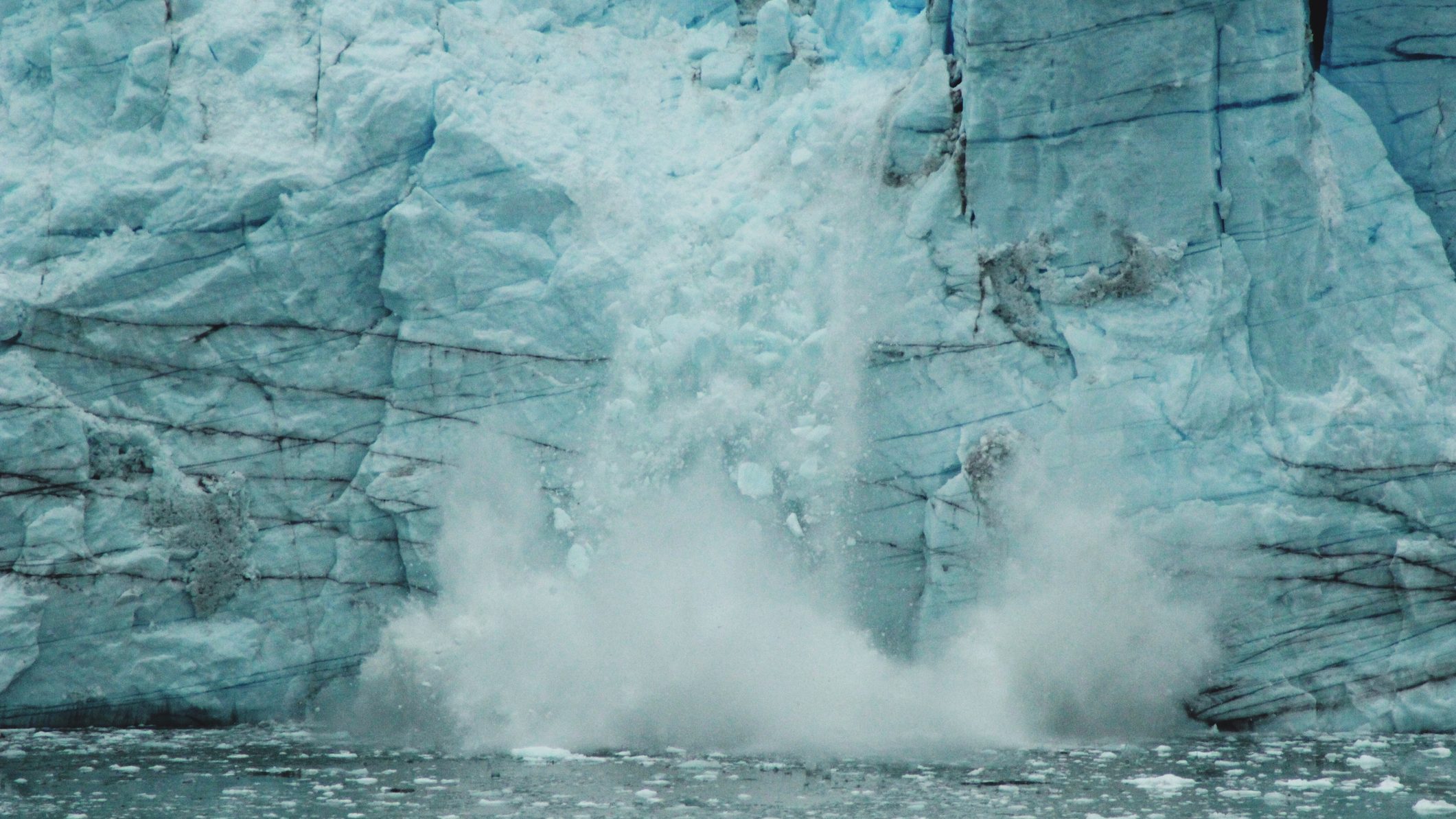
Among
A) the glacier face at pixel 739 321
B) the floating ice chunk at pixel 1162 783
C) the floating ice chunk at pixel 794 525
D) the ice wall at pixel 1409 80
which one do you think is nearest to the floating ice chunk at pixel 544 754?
the glacier face at pixel 739 321

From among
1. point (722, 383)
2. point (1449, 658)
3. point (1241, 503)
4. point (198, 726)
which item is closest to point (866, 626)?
point (722, 383)

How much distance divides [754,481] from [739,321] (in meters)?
0.92

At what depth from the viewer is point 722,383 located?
790 cm

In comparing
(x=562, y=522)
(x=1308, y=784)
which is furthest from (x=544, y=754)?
(x=1308, y=784)

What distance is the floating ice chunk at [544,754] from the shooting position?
6.71 metres

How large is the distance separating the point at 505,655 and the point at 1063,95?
421cm

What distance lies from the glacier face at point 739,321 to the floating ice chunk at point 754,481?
0.02 m

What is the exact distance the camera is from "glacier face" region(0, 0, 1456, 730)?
743cm

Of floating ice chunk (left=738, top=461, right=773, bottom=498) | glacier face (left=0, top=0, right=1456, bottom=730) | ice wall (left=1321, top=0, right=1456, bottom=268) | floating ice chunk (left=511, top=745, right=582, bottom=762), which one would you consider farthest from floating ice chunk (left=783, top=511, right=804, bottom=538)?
ice wall (left=1321, top=0, right=1456, bottom=268)

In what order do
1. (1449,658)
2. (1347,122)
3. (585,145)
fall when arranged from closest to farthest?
(1449,658), (1347,122), (585,145)

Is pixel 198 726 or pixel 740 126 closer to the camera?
pixel 198 726

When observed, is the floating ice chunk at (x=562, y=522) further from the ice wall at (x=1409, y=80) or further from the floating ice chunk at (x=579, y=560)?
the ice wall at (x=1409, y=80)

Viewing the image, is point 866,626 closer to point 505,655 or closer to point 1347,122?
point 505,655

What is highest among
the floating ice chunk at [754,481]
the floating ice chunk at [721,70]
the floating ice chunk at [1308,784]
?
the floating ice chunk at [721,70]
